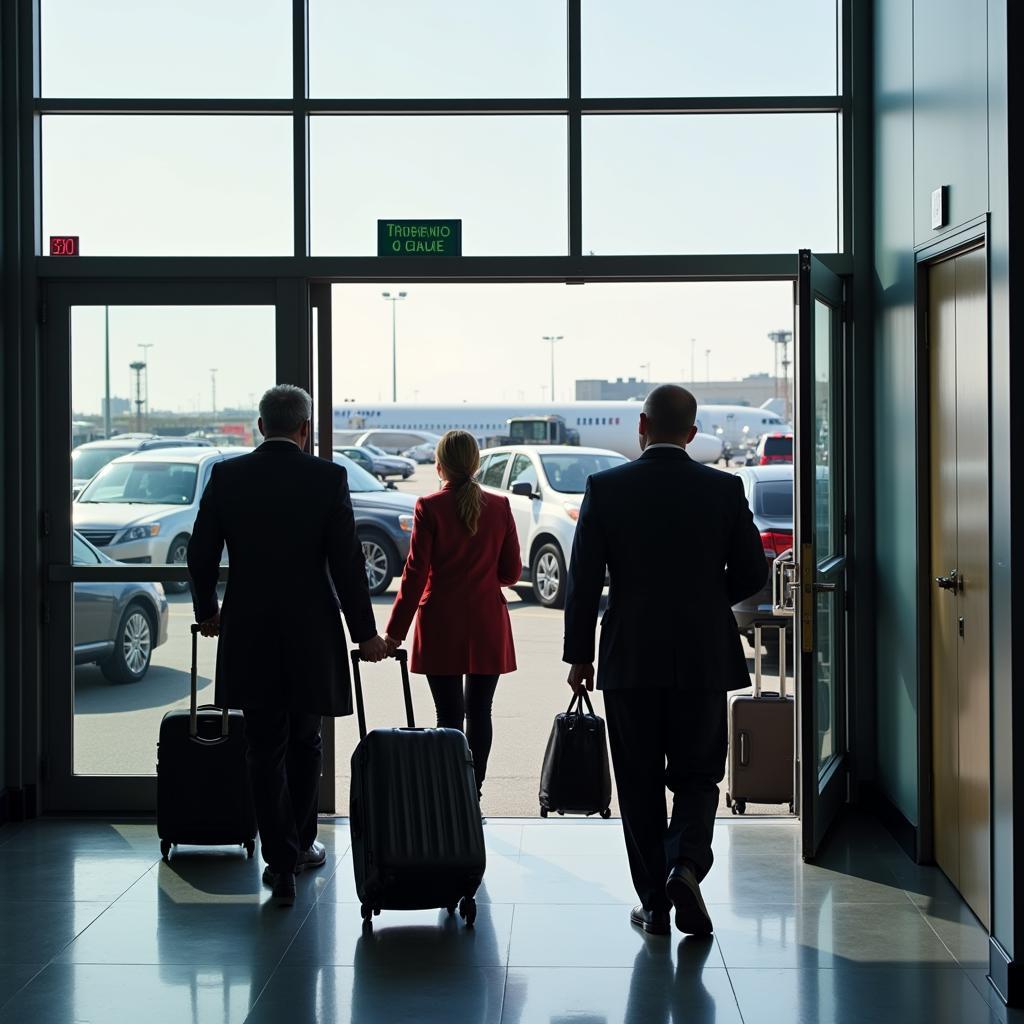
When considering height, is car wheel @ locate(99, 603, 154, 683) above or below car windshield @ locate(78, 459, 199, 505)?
below

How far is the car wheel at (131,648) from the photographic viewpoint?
5.70 m

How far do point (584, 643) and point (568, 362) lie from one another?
41.0m

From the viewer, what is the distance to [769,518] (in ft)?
31.0

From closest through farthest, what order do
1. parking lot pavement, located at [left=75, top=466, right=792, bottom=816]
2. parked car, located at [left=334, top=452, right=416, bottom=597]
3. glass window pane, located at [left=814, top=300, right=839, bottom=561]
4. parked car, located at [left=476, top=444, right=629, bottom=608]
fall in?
1. glass window pane, located at [left=814, top=300, right=839, bottom=561]
2. parking lot pavement, located at [left=75, top=466, right=792, bottom=816]
3. parked car, located at [left=476, top=444, right=629, bottom=608]
4. parked car, located at [left=334, top=452, right=416, bottom=597]

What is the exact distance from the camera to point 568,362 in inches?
1764

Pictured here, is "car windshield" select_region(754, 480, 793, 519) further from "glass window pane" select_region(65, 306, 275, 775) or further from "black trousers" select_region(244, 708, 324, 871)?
"black trousers" select_region(244, 708, 324, 871)

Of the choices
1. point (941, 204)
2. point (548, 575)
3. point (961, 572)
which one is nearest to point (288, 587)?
point (961, 572)

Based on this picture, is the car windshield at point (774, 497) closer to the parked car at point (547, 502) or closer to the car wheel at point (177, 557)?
the parked car at point (547, 502)

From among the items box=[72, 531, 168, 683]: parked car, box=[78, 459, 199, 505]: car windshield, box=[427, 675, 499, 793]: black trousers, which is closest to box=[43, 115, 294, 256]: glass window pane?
box=[78, 459, 199, 505]: car windshield

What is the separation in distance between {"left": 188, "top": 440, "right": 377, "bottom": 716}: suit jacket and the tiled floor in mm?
743

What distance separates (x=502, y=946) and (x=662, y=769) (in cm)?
73

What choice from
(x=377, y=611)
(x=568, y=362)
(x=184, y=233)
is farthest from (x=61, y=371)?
(x=568, y=362)

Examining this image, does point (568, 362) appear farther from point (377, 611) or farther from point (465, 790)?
point (465, 790)

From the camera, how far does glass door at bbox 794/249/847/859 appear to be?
489 centimetres
